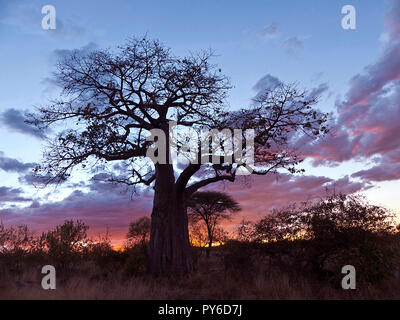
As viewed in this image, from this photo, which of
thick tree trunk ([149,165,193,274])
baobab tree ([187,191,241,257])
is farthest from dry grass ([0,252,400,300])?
baobab tree ([187,191,241,257])

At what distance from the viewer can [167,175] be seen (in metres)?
12.4

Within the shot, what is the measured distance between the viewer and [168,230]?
481 inches

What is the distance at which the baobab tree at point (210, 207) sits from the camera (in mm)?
25250

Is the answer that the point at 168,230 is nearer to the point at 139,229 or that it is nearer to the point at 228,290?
the point at 228,290

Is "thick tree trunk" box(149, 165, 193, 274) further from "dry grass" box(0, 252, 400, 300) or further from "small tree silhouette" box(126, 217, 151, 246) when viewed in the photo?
"small tree silhouette" box(126, 217, 151, 246)

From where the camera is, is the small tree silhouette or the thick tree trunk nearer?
the thick tree trunk

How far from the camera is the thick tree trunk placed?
1207 centimetres

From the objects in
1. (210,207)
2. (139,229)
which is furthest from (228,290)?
(139,229)

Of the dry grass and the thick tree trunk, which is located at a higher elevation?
the thick tree trunk

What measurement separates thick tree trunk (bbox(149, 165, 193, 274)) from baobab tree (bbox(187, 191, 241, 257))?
12339 mm

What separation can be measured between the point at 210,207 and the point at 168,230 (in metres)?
13.7
